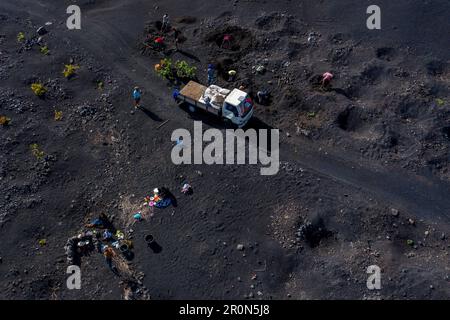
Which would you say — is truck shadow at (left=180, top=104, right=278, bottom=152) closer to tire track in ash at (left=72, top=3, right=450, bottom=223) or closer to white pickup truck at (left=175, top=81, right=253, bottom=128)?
white pickup truck at (left=175, top=81, right=253, bottom=128)

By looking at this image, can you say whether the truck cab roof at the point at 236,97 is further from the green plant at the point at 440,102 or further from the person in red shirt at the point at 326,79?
the green plant at the point at 440,102

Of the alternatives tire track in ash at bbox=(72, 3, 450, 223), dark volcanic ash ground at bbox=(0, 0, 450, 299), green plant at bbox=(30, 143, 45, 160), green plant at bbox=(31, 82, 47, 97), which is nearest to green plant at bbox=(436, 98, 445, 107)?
dark volcanic ash ground at bbox=(0, 0, 450, 299)

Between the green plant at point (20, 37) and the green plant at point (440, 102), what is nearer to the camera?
the green plant at point (440, 102)

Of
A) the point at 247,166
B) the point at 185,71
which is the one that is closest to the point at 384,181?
the point at 247,166

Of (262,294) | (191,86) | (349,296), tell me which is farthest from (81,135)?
(349,296)

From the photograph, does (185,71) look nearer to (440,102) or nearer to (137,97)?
(137,97)

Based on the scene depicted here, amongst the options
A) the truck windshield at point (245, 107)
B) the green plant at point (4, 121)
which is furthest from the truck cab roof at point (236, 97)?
the green plant at point (4, 121)
